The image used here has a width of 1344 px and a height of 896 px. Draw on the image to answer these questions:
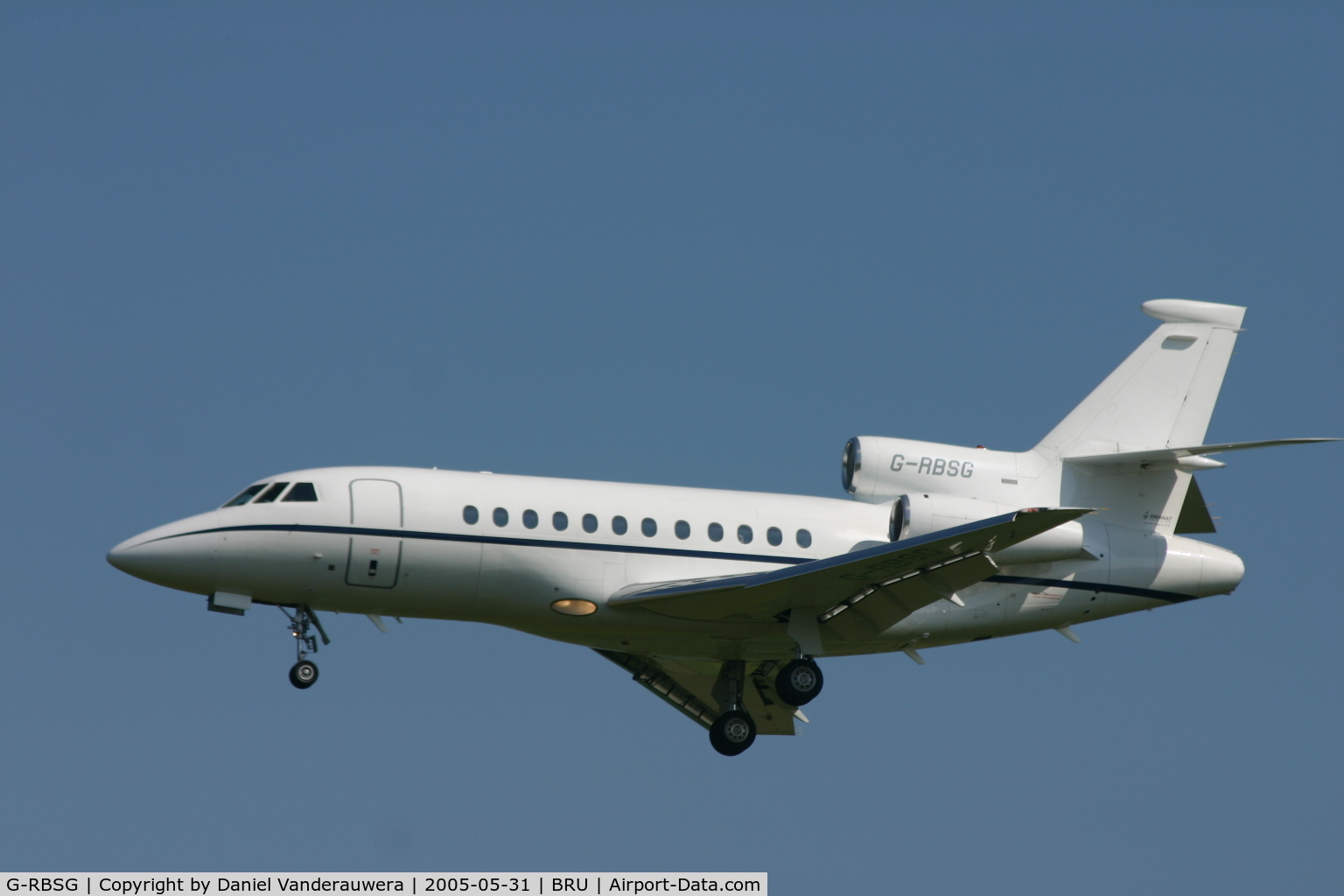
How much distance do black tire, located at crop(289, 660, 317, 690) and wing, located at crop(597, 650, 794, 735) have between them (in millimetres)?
6011

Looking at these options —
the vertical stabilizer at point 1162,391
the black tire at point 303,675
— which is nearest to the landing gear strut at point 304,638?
the black tire at point 303,675

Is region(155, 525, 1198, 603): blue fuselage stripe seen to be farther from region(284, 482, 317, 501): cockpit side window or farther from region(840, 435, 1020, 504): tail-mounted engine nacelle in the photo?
region(840, 435, 1020, 504): tail-mounted engine nacelle

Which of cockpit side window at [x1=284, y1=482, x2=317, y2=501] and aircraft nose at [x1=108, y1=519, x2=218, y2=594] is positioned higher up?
cockpit side window at [x1=284, y1=482, x2=317, y2=501]

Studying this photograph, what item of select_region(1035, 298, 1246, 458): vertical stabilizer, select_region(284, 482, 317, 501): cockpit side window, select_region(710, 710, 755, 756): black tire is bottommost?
select_region(710, 710, 755, 756): black tire

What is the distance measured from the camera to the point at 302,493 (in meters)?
27.4

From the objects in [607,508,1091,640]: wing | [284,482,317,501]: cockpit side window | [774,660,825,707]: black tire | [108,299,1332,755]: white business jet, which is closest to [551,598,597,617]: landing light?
[108,299,1332,755]: white business jet

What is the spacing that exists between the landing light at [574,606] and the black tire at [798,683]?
3048 millimetres

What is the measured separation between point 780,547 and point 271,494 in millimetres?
7827

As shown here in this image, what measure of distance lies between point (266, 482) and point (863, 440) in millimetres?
9477

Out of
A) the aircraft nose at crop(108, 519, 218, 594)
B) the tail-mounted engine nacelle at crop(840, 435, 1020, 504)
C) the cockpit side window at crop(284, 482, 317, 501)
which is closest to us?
the aircraft nose at crop(108, 519, 218, 594)

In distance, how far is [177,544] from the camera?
2706cm

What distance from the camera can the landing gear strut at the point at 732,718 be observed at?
30.4m

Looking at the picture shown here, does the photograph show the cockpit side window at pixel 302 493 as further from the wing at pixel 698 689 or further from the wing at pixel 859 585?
the wing at pixel 698 689

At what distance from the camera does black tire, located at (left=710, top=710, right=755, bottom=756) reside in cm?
3039
